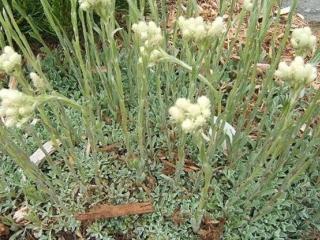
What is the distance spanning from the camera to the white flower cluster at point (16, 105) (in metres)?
0.88

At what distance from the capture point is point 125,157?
56.8 inches

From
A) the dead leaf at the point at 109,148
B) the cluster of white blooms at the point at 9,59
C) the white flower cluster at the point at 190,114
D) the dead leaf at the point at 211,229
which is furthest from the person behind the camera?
the dead leaf at the point at 109,148

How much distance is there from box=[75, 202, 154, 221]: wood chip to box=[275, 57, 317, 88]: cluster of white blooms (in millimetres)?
594

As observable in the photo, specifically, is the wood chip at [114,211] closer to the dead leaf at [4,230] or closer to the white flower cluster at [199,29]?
the dead leaf at [4,230]

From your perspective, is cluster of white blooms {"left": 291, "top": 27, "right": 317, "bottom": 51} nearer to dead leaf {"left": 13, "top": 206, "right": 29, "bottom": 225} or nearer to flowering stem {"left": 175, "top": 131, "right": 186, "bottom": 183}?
flowering stem {"left": 175, "top": 131, "right": 186, "bottom": 183}

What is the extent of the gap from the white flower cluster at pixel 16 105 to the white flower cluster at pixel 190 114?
24 centimetres

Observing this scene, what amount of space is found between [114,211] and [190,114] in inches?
23.3

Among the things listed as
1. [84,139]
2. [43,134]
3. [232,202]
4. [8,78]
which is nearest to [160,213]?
[232,202]

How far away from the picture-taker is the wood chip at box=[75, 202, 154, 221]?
1.33 meters

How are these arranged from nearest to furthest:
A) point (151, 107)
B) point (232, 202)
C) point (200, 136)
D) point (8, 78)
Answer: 1. point (200, 136)
2. point (232, 202)
3. point (151, 107)
4. point (8, 78)

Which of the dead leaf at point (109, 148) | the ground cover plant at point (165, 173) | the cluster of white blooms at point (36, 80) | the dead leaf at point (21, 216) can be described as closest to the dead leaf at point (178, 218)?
the ground cover plant at point (165, 173)

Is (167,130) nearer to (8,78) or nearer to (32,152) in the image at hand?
(32,152)

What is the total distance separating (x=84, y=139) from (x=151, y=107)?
211 millimetres

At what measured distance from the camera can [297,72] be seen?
2.82ft
